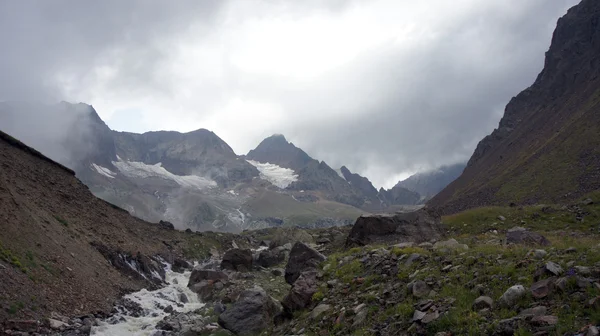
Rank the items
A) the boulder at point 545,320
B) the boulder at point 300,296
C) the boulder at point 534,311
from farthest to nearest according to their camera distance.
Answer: the boulder at point 300,296, the boulder at point 534,311, the boulder at point 545,320

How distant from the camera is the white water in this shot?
25695mm

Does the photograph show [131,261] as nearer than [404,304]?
No

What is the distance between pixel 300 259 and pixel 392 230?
9481 millimetres

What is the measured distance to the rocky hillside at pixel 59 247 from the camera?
81.5 ft

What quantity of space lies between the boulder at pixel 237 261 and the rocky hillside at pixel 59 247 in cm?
795

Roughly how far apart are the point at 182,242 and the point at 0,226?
1846 inches

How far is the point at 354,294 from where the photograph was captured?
16.3m

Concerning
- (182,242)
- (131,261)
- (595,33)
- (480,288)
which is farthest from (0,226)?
(595,33)

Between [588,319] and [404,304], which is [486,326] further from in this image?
[404,304]

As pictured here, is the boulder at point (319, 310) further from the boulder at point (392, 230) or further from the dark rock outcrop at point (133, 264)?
the dark rock outcrop at point (133, 264)

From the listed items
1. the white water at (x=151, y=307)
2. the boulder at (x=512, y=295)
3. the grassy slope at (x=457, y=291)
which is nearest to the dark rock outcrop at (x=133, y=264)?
the white water at (x=151, y=307)

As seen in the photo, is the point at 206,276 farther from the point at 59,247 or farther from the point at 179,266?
the point at 179,266

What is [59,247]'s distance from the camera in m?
33.2

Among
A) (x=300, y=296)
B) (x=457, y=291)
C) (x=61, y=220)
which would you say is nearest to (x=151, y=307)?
(x=61, y=220)
